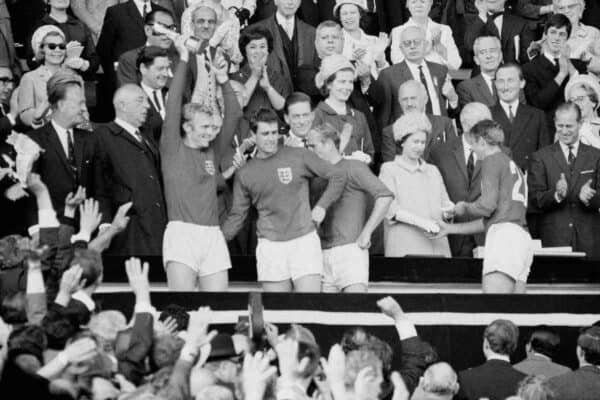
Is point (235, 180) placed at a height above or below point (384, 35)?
below

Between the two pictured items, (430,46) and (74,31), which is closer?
(74,31)

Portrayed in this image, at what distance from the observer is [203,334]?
372 inches

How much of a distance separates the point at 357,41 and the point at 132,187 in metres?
3.35

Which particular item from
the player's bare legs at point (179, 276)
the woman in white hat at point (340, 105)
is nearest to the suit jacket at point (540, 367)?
the player's bare legs at point (179, 276)

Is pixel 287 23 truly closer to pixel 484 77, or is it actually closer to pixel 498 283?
pixel 484 77

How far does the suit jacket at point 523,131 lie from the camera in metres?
14.8

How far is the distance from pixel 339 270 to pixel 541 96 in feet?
12.1

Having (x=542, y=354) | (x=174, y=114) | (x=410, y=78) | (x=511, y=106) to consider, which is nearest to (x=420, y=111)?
(x=410, y=78)

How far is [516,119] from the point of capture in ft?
48.9

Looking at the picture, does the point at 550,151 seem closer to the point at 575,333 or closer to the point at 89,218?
the point at 575,333

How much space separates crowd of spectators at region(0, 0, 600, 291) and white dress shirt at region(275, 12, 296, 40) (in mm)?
12

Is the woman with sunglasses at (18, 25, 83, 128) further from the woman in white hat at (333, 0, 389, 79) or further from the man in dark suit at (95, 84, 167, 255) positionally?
the woman in white hat at (333, 0, 389, 79)

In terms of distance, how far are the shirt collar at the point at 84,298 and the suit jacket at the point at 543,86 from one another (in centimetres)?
630

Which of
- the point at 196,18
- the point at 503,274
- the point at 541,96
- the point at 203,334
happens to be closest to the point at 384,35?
the point at 541,96
